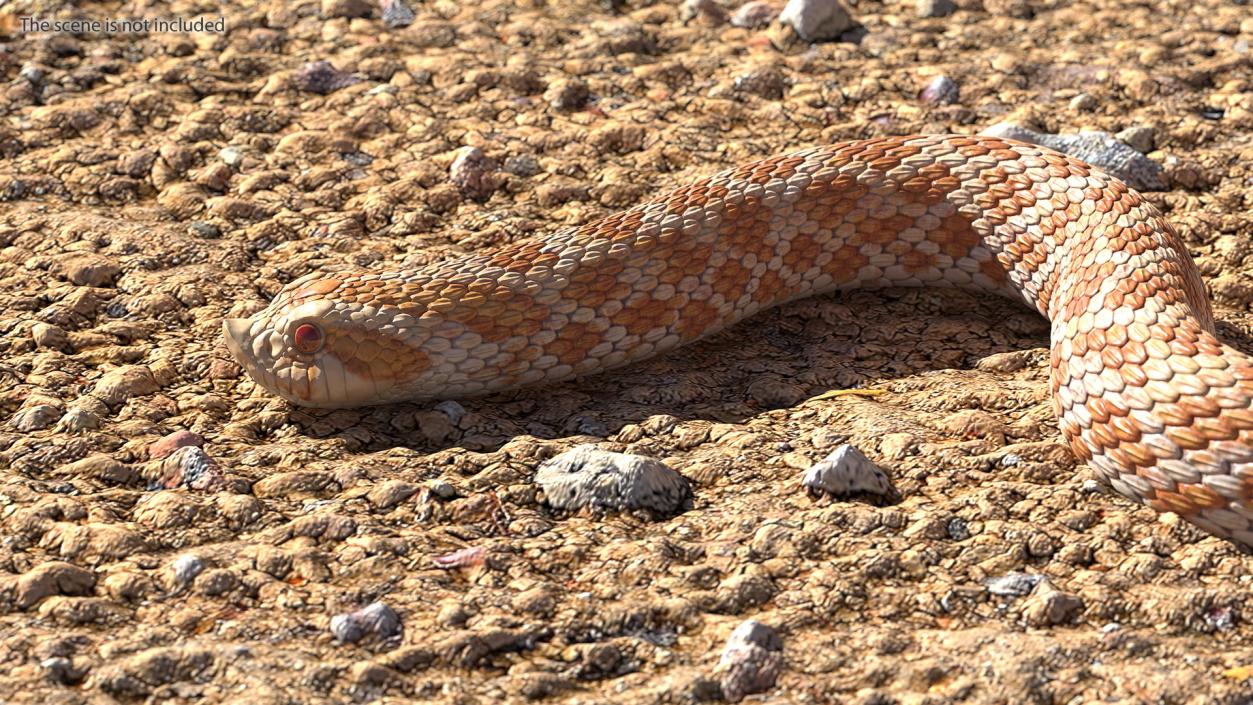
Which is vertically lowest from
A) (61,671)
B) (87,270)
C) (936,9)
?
(61,671)

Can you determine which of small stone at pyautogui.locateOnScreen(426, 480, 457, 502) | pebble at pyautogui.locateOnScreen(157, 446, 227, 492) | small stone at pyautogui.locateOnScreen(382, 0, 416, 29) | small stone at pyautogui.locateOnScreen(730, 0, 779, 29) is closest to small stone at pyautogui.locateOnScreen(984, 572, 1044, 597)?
small stone at pyautogui.locateOnScreen(426, 480, 457, 502)

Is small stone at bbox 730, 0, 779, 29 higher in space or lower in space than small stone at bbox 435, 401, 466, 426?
higher

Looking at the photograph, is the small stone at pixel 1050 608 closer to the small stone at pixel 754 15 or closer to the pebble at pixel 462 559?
the pebble at pixel 462 559

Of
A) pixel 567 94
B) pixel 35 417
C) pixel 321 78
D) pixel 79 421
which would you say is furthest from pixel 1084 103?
pixel 35 417

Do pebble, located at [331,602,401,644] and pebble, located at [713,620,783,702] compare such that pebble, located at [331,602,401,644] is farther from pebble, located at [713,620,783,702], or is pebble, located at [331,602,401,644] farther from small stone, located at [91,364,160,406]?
small stone, located at [91,364,160,406]

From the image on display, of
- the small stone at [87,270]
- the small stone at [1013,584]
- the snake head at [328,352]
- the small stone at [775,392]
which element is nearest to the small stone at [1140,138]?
the small stone at [775,392]

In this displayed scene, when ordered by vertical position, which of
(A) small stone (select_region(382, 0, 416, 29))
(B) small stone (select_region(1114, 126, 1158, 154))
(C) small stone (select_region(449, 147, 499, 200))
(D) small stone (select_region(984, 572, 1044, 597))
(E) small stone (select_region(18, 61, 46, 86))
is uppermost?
(A) small stone (select_region(382, 0, 416, 29))

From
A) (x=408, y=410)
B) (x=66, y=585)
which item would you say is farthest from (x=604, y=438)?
(x=66, y=585)

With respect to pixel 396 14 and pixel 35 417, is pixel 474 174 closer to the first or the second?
pixel 396 14
